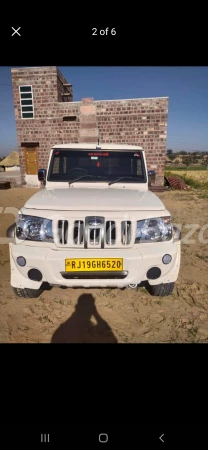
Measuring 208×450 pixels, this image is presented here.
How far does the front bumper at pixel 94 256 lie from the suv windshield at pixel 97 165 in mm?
1370

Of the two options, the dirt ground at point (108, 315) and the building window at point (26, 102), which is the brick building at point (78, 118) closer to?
the building window at point (26, 102)

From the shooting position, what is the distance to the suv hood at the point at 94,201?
230 centimetres

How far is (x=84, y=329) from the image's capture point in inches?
95.5

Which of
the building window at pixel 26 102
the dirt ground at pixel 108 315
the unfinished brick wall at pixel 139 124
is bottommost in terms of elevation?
the dirt ground at pixel 108 315

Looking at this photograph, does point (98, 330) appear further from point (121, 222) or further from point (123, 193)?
point (123, 193)

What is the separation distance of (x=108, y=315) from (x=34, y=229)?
134cm

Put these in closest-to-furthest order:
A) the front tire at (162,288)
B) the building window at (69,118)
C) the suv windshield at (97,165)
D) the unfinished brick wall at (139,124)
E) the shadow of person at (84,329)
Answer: the shadow of person at (84,329) → the front tire at (162,288) → the suv windshield at (97,165) → the unfinished brick wall at (139,124) → the building window at (69,118)

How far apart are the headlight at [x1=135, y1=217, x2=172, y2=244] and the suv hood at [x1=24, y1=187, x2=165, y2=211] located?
138 mm

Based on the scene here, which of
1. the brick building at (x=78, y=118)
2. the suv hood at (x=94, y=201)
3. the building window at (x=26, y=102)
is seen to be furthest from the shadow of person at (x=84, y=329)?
the building window at (x=26, y=102)

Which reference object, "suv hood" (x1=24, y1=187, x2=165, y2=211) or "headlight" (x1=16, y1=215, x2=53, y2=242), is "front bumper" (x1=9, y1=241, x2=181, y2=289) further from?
"suv hood" (x1=24, y1=187, x2=165, y2=211)
